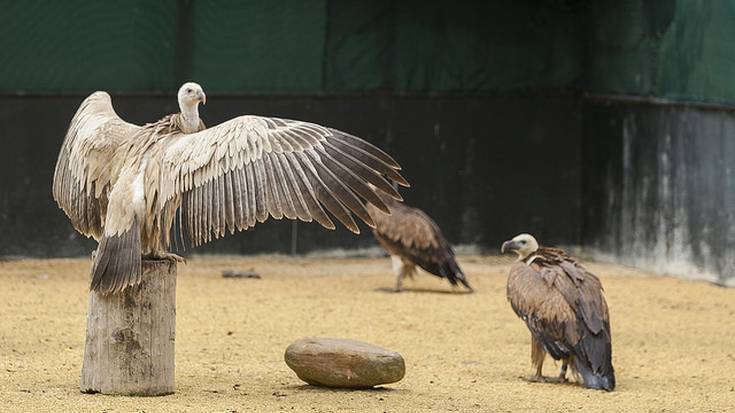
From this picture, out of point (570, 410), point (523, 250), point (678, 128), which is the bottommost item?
point (570, 410)

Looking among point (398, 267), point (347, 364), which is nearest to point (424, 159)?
point (398, 267)

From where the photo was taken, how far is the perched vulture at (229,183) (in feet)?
25.0

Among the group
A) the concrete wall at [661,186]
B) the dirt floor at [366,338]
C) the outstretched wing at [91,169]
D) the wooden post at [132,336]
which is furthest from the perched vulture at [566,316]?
the concrete wall at [661,186]

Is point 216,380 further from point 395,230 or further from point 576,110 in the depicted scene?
point 576,110

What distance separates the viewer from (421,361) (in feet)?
33.4

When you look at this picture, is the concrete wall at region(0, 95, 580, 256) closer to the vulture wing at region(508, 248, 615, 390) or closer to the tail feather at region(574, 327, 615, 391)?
the vulture wing at region(508, 248, 615, 390)

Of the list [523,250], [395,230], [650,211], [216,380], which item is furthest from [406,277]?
[216,380]

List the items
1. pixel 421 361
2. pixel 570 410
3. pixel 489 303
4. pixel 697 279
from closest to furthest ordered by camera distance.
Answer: pixel 570 410, pixel 421 361, pixel 489 303, pixel 697 279

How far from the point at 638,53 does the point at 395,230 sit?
3.75 m

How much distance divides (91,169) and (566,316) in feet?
9.91

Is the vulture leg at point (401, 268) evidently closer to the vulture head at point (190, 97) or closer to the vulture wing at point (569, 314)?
the vulture wing at point (569, 314)

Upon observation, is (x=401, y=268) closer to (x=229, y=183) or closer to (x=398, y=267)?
(x=398, y=267)

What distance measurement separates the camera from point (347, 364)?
851 centimetres

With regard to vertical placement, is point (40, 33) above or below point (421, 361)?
above
